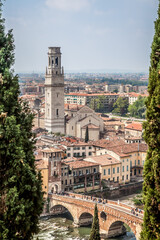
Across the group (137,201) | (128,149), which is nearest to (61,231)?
(137,201)

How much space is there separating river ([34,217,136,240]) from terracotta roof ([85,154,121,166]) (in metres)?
7.93

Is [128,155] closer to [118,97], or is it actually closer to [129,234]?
[129,234]

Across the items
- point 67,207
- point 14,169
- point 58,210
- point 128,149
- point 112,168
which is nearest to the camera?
point 14,169

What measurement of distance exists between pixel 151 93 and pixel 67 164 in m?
28.0

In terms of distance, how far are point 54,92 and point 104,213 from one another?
30326 millimetres

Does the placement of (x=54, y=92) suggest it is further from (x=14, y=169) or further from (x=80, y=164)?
(x=14, y=169)

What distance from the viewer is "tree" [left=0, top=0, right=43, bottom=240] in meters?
8.08

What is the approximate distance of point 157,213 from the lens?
10531 mm

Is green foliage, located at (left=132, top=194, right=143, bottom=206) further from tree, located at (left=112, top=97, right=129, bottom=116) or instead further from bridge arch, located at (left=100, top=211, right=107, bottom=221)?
tree, located at (left=112, top=97, right=129, bottom=116)

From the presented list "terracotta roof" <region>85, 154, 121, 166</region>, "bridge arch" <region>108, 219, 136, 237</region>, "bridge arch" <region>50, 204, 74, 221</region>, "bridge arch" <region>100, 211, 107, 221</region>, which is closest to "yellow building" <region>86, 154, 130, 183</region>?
"terracotta roof" <region>85, 154, 121, 166</region>

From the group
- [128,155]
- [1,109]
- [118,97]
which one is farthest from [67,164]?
[118,97]

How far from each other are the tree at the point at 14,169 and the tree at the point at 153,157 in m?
3.04

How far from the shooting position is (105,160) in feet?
135

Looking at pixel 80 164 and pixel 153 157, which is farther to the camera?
pixel 80 164
